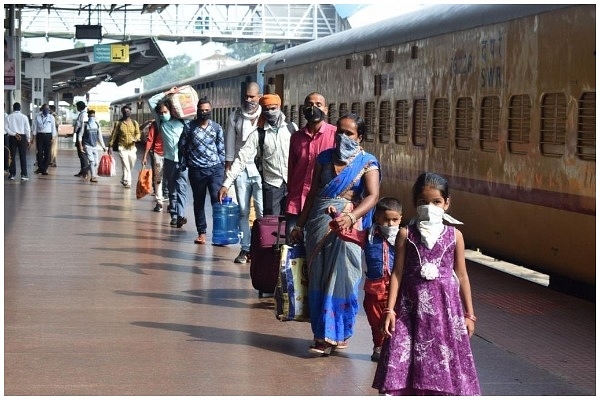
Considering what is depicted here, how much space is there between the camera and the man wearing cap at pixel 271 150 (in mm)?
11117

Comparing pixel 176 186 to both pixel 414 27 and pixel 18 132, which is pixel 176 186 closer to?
pixel 414 27

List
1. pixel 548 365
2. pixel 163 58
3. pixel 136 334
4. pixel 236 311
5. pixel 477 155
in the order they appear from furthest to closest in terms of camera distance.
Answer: pixel 163 58 < pixel 477 155 < pixel 236 311 < pixel 136 334 < pixel 548 365

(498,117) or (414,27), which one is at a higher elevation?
(414,27)

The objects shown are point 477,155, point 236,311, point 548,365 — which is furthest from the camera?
point 477,155

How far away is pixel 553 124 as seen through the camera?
10.7 m

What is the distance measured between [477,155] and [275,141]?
2549 mm

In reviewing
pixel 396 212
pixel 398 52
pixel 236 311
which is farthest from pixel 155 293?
pixel 398 52

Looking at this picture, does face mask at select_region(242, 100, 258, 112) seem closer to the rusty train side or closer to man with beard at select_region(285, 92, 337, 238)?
the rusty train side

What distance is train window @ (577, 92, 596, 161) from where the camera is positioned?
9867 millimetres

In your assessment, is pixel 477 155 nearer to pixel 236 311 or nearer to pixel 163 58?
pixel 236 311

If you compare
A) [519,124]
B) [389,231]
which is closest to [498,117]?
[519,124]

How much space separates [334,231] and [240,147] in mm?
4599

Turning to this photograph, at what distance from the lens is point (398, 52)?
16.0 m

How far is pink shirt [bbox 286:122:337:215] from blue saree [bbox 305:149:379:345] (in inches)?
25.3
